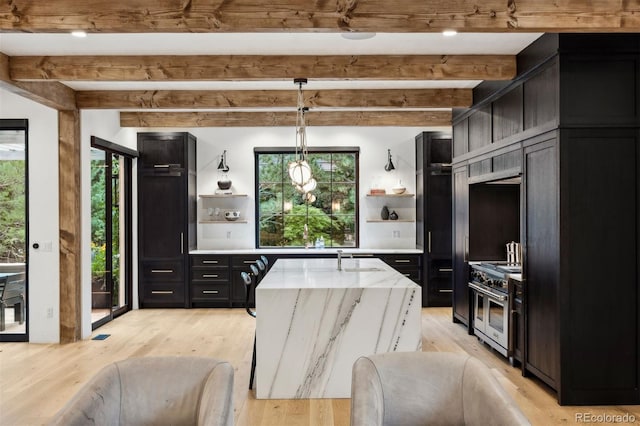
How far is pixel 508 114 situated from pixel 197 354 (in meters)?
3.73

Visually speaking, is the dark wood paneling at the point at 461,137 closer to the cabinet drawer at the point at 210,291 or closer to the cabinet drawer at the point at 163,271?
the cabinet drawer at the point at 210,291

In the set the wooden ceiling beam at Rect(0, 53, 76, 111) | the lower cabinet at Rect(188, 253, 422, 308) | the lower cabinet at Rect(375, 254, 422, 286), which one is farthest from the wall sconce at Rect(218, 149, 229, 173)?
the lower cabinet at Rect(375, 254, 422, 286)

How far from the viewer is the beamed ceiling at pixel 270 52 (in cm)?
292

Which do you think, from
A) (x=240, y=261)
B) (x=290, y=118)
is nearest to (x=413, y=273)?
(x=240, y=261)

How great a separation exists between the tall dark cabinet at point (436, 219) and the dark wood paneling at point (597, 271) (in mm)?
3636

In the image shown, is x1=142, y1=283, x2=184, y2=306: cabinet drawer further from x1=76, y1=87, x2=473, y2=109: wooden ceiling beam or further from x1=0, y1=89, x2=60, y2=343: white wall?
x1=76, y1=87, x2=473, y2=109: wooden ceiling beam

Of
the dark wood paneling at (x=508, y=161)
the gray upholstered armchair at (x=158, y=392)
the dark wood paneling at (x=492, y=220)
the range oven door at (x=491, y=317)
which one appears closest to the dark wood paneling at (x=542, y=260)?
the dark wood paneling at (x=508, y=161)

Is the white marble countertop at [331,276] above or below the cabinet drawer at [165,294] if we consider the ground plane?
above

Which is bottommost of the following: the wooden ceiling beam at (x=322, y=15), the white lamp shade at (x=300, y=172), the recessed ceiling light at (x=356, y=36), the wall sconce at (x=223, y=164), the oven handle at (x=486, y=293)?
the oven handle at (x=486, y=293)

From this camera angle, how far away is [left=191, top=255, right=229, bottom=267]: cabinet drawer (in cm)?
720

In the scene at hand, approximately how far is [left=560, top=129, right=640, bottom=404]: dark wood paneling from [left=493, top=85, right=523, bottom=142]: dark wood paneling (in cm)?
79

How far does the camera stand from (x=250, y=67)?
436 centimetres

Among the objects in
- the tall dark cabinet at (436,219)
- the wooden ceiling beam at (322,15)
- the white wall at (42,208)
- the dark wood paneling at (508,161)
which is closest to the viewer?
the wooden ceiling beam at (322,15)

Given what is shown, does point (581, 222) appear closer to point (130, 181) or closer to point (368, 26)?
point (368, 26)
